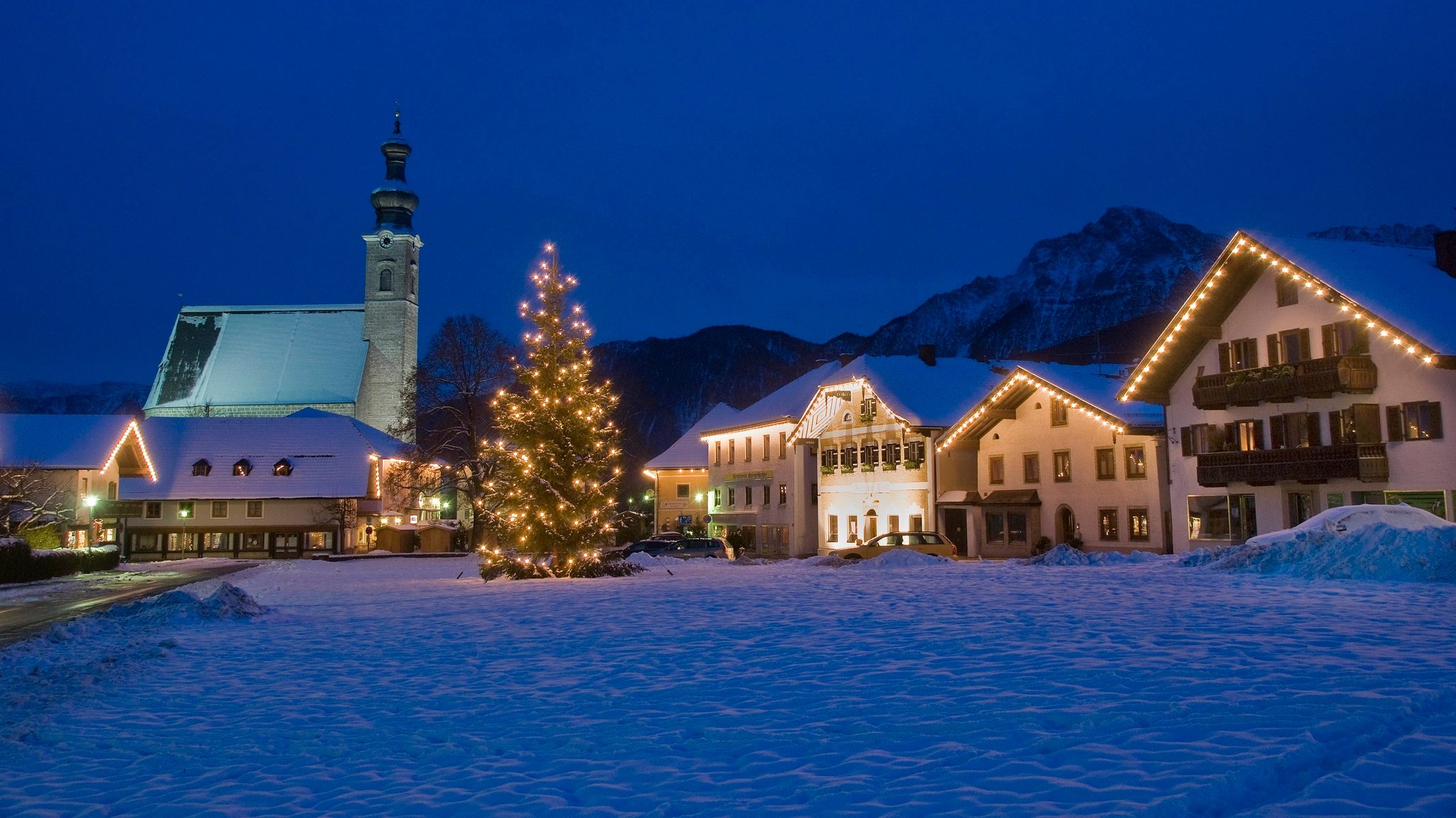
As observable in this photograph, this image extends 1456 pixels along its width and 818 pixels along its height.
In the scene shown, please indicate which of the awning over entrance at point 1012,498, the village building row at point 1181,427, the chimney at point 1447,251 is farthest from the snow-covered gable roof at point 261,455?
the chimney at point 1447,251

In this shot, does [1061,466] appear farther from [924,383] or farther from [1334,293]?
[1334,293]

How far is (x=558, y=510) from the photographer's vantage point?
108ft

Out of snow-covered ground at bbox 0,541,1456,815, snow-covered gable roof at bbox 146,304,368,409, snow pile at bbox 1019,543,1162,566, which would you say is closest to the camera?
snow-covered ground at bbox 0,541,1456,815

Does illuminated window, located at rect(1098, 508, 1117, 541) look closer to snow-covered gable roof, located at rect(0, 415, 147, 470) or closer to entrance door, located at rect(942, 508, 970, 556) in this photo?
entrance door, located at rect(942, 508, 970, 556)

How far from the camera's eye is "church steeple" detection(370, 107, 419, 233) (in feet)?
358

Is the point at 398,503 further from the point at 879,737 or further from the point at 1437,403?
the point at 879,737

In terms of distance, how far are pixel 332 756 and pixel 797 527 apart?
54.4 m

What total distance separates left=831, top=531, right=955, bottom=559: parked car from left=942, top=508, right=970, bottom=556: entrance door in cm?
1026

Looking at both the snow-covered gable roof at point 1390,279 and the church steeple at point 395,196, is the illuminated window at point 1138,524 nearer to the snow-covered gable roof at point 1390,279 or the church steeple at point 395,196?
the snow-covered gable roof at point 1390,279

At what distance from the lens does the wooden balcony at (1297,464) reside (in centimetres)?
3428

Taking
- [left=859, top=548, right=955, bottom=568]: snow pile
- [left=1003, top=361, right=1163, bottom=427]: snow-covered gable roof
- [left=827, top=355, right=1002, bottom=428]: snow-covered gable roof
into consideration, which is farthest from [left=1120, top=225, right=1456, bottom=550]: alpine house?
[left=827, top=355, right=1002, bottom=428]: snow-covered gable roof

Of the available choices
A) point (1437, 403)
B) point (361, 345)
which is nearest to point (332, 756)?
point (1437, 403)

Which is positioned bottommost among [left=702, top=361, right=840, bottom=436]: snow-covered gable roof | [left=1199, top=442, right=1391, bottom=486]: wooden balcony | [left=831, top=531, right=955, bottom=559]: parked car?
[left=831, top=531, right=955, bottom=559]: parked car

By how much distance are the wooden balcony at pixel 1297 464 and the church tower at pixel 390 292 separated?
77803 millimetres
